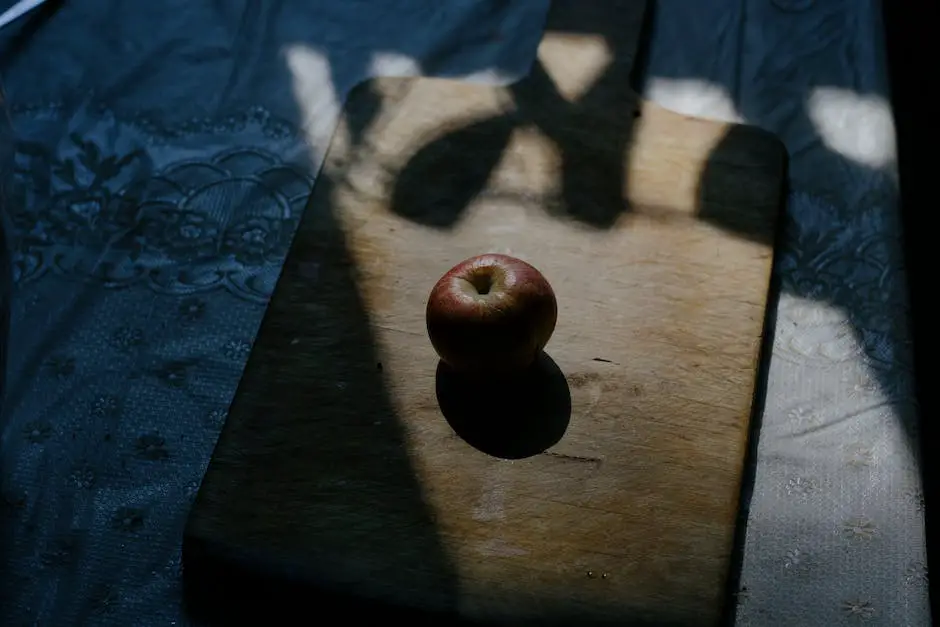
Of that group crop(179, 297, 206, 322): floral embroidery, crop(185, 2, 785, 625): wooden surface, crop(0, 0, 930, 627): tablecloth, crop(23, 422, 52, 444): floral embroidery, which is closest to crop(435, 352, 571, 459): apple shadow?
crop(185, 2, 785, 625): wooden surface

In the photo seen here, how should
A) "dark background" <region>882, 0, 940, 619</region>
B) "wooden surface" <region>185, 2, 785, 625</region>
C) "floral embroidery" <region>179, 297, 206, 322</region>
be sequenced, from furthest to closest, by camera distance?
1. "dark background" <region>882, 0, 940, 619</region>
2. "floral embroidery" <region>179, 297, 206, 322</region>
3. "wooden surface" <region>185, 2, 785, 625</region>

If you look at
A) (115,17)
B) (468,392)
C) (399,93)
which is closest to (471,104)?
(399,93)

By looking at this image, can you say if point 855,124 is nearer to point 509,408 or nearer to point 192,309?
point 509,408

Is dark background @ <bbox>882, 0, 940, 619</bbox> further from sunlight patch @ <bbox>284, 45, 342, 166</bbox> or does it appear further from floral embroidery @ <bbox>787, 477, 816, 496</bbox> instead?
sunlight patch @ <bbox>284, 45, 342, 166</bbox>

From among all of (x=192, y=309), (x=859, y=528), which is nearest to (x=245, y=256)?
(x=192, y=309)

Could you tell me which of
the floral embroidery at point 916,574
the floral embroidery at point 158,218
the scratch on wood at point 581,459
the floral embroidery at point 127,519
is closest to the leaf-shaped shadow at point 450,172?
the floral embroidery at point 158,218

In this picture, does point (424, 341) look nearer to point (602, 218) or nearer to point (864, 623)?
point (602, 218)

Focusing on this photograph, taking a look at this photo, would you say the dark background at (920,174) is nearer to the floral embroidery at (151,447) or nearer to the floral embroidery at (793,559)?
the floral embroidery at (793,559)
